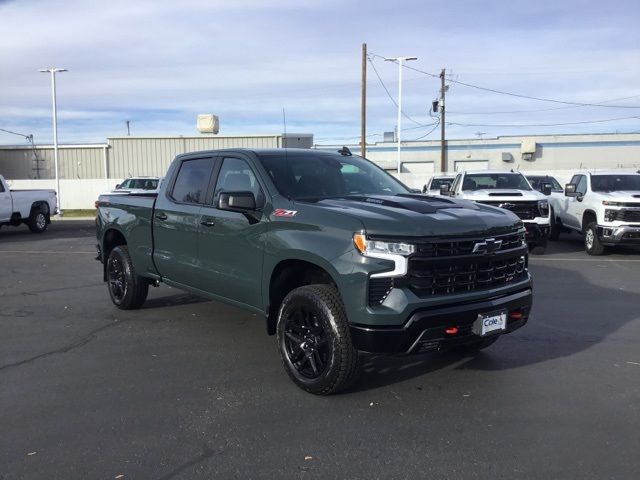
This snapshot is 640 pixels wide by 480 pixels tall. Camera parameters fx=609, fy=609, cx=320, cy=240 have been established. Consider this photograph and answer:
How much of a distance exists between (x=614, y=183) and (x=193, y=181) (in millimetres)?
10407

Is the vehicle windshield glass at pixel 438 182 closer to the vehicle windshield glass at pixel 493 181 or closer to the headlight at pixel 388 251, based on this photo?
the vehicle windshield glass at pixel 493 181

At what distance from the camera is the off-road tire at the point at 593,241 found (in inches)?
487

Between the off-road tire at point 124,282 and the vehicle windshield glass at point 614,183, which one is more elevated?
the vehicle windshield glass at point 614,183

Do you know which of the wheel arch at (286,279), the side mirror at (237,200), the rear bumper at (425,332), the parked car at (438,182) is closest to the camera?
the rear bumper at (425,332)

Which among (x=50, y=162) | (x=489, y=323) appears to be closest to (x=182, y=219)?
(x=489, y=323)

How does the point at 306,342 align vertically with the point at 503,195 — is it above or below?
below

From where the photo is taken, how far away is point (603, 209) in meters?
12.1

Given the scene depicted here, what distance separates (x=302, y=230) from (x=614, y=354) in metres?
3.22

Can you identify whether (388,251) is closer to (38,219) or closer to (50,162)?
(38,219)

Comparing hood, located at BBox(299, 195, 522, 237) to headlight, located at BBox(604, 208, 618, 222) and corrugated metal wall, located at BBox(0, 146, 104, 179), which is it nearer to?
headlight, located at BBox(604, 208, 618, 222)

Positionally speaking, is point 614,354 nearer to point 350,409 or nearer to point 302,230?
point 350,409

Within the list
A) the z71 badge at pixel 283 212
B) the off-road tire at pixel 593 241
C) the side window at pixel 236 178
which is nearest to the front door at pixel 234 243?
the side window at pixel 236 178

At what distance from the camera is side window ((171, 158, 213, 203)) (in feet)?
20.0

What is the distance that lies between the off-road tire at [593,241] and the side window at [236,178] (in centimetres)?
914
